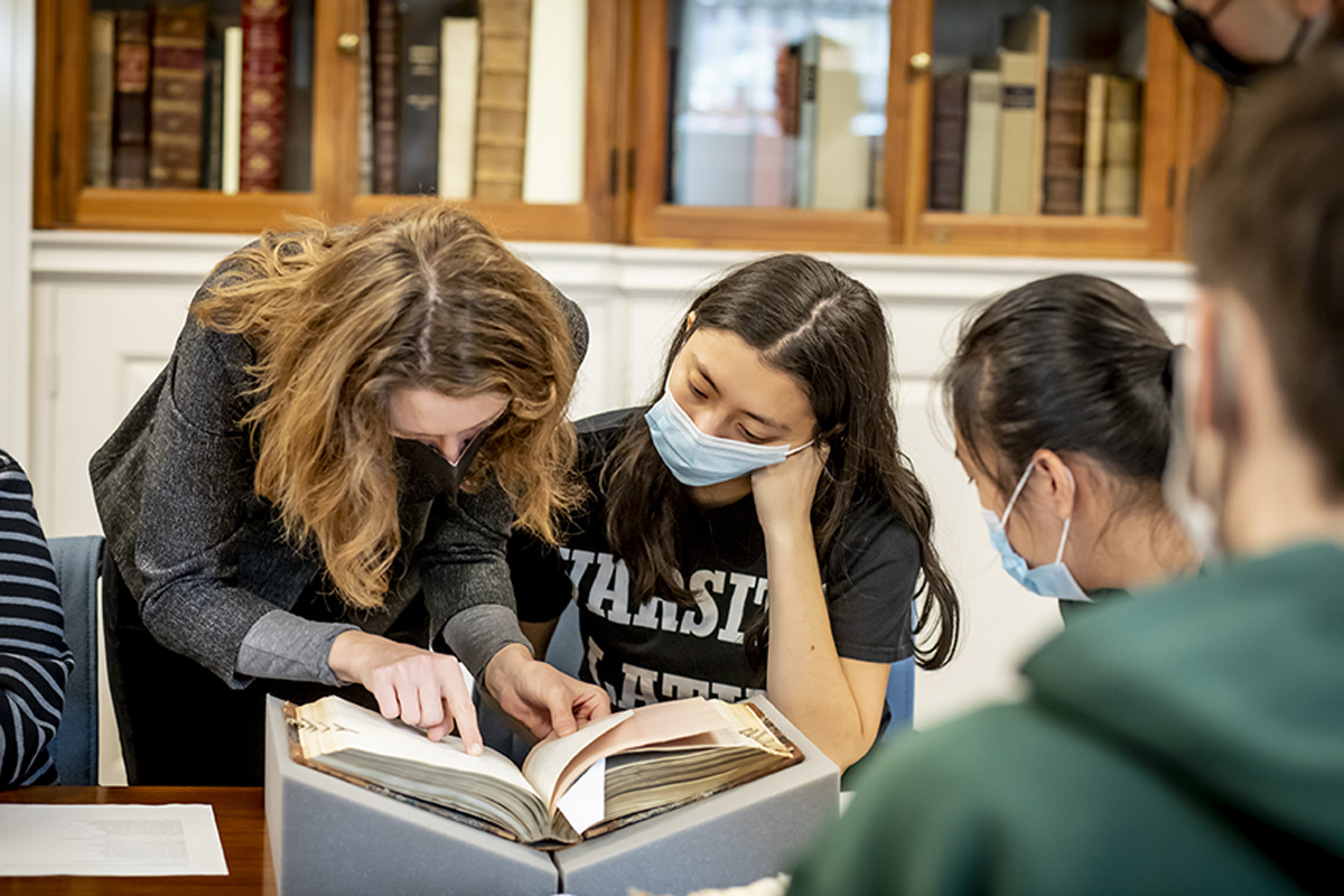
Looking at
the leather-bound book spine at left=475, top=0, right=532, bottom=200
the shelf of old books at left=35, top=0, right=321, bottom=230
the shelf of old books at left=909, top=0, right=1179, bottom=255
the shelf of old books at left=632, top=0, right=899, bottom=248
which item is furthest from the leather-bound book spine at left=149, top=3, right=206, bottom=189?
the shelf of old books at left=909, top=0, right=1179, bottom=255

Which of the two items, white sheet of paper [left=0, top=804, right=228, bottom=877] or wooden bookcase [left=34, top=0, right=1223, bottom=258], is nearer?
white sheet of paper [left=0, top=804, right=228, bottom=877]

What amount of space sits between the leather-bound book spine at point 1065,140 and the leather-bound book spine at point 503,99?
3.28 ft

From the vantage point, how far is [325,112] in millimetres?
2252

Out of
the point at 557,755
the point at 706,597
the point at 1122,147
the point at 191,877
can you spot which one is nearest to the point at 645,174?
the point at 1122,147

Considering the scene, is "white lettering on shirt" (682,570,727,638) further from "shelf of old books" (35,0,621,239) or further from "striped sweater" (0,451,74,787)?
"shelf of old books" (35,0,621,239)

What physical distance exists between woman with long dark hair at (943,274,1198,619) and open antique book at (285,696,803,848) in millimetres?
395

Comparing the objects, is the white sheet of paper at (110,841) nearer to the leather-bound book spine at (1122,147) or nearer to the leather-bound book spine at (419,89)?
the leather-bound book spine at (419,89)

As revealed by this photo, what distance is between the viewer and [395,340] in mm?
1137

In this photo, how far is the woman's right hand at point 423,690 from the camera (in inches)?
41.2

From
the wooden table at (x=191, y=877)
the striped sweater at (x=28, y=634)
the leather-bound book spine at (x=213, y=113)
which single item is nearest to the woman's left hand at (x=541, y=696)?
the wooden table at (x=191, y=877)

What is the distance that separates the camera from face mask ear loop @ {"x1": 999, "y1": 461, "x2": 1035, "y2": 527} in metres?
1.22

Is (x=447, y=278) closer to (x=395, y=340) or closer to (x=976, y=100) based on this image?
(x=395, y=340)

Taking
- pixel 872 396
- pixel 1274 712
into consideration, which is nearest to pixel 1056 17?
pixel 872 396

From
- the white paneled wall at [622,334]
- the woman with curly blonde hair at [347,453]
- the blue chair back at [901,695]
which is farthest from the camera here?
the white paneled wall at [622,334]
